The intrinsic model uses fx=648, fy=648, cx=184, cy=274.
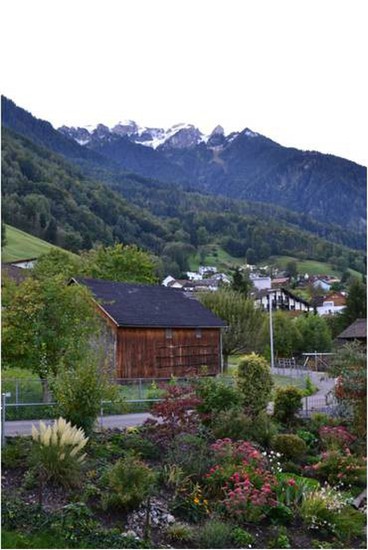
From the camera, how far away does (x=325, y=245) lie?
5039 inches

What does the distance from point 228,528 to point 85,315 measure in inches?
357

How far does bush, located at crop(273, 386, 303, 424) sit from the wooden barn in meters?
8.59

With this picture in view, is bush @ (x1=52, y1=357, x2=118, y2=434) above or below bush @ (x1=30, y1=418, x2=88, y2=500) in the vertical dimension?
above

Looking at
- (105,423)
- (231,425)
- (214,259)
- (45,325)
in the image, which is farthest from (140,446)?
(214,259)

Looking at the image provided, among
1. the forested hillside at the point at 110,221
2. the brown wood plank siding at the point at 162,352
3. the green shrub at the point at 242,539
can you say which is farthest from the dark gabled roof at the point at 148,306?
the forested hillside at the point at 110,221

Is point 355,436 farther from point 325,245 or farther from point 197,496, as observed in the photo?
point 325,245

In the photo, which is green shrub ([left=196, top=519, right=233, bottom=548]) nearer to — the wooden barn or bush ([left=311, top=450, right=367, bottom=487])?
bush ([left=311, top=450, right=367, bottom=487])

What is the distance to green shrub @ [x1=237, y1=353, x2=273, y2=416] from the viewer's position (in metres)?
13.8

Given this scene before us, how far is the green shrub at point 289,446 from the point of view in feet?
38.8

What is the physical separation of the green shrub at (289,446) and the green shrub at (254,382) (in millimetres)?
1544

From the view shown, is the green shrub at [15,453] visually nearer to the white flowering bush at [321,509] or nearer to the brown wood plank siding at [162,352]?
the white flowering bush at [321,509]

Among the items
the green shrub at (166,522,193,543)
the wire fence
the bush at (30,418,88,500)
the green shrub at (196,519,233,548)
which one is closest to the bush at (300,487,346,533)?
the green shrub at (196,519,233,548)

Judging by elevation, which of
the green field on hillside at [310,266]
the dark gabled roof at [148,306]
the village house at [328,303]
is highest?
the green field on hillside at [310,266]

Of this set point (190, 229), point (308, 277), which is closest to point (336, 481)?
point (308, 277)
